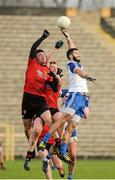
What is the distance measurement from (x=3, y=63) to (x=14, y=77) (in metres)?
0.85

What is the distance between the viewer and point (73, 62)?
64.2 feet

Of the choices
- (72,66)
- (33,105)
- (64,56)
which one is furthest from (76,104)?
(64,56)

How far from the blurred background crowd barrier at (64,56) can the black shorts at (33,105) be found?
1330cm

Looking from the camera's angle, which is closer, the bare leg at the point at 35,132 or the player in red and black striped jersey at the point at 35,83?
the bare leg at the point at 35,132

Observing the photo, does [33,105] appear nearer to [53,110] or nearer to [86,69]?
[53,110]

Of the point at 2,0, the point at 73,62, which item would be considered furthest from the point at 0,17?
the point at 73,62

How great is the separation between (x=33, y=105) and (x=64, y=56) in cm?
1780

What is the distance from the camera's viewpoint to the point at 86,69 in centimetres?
3666

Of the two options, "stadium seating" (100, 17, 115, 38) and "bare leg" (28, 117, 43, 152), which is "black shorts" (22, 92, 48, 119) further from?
"stadium seating" (100, 17, 115, 38)

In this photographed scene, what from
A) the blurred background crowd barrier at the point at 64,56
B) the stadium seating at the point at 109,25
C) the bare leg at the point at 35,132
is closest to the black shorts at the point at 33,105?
the bare leg at the point at 35,132

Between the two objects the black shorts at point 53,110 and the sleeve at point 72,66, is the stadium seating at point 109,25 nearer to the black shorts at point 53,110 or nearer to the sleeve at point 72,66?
the black shorts at point 53,110

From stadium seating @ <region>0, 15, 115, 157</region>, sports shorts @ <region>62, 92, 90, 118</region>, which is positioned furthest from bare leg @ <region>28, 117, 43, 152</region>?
stadium seating @ <region>0, 15, 115, 157</region>

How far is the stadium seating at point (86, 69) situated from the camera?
114ft

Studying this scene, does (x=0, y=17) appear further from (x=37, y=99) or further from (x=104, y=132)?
(x=37, y=99)
